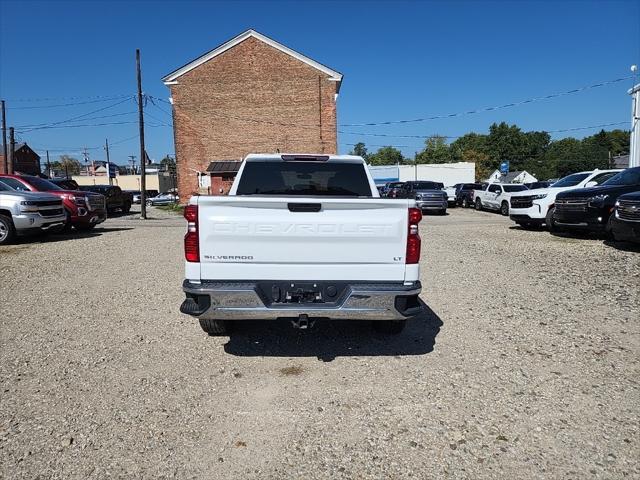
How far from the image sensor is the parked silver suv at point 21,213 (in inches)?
477

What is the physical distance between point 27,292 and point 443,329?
243 inches

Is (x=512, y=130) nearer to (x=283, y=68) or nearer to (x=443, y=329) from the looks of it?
(x=283, y=68)

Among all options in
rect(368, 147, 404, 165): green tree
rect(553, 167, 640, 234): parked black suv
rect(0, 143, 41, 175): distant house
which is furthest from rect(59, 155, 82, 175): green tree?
rect(553, 167, 640, 234): parked black suv

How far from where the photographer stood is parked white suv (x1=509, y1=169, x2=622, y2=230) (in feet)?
47.0

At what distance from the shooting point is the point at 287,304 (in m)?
3.93

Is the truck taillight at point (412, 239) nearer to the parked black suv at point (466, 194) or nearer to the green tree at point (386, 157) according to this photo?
the parked black suv at point (466, 194)

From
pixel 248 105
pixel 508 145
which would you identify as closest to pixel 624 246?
pixel 248 105

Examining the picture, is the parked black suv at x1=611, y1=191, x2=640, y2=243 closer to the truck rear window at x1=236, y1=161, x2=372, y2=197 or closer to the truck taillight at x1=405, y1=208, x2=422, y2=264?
the truck rear window at x1=236, y1=161, x2=372, y2=197

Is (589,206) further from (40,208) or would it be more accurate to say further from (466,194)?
(466,194)

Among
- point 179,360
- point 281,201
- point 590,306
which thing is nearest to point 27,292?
point 179,360

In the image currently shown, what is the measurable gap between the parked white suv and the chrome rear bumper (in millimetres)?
11864

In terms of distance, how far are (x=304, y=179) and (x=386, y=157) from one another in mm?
140580

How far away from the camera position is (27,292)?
729 cm

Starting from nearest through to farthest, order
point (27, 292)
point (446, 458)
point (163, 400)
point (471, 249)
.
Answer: point (446, 458) → point (163, 400) → point (27, 292) → point (471, 249)
